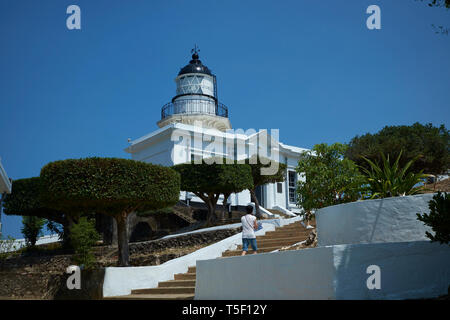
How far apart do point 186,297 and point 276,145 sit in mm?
19164

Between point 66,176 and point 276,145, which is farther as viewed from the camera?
point 276,145

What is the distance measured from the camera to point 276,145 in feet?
95.6

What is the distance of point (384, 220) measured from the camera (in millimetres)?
8703

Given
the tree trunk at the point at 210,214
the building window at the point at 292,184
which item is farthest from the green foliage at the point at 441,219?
the building window at the point at 292,184

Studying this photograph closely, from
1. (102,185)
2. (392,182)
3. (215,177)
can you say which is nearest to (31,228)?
(215,177)

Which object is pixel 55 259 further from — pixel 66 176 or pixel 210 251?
pixel 210 251

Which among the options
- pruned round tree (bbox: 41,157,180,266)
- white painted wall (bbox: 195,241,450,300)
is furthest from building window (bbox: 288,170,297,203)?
white painted wall (bbox: 195,241,450,300)

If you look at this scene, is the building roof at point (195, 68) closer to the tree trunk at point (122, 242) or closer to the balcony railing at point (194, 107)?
the balcony railing at point (194, 107)

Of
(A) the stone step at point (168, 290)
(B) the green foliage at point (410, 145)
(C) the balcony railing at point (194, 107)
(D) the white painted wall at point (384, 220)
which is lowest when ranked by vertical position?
(A) the stone step at point (168, 290)

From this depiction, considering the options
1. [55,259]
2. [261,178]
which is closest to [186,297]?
[55,259]

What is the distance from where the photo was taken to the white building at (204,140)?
87.4 ft

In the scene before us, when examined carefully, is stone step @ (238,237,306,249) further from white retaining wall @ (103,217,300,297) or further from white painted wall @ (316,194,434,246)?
white painted wall @ (316,194,434,246)

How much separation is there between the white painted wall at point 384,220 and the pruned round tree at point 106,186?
762 cm

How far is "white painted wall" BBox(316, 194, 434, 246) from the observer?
8.55m
